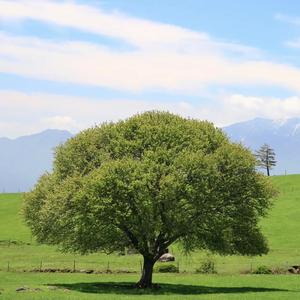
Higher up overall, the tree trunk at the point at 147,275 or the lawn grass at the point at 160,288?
the tree trunk at the point at 147,275

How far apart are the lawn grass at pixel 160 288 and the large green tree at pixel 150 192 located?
3815mm

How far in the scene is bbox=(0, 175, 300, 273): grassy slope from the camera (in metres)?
80.3

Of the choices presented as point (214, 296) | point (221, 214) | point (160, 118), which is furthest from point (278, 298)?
point (160, 118)

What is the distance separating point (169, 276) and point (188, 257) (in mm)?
20694

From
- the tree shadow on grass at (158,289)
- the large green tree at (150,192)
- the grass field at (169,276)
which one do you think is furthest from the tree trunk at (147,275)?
the grass field at (169,276)

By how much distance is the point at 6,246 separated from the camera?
111 meters

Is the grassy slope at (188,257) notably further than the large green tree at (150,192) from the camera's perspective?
Yes

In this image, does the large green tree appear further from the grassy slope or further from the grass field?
the grassy slope

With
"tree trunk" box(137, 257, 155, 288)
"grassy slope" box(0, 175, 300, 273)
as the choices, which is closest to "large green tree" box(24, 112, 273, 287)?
"tree trunk" box(137, 257, 155, 288)

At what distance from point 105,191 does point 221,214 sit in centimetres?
1140

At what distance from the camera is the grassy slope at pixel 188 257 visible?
263 feet

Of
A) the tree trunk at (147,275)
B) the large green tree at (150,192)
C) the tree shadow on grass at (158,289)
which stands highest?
the large green tree at (150,192)

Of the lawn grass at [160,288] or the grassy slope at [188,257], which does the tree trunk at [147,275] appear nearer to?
the lawn grass at [160,288]

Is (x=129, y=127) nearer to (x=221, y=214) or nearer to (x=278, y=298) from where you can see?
(x=221, y=214)
